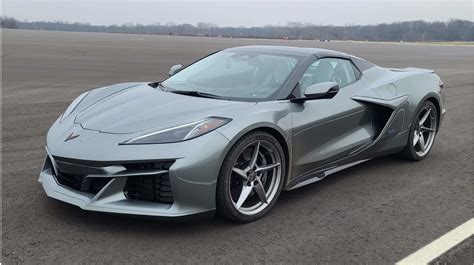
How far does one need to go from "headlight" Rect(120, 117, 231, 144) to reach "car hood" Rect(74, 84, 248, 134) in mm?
69

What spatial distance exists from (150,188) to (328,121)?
1.85 metres

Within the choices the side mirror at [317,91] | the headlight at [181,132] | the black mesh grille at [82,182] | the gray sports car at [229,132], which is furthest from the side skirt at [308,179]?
the black mesh grille at [82,182]

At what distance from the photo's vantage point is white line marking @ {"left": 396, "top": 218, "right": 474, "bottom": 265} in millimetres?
3299

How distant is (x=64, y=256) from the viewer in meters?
3.16

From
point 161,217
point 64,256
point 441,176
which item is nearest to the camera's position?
point 64,256

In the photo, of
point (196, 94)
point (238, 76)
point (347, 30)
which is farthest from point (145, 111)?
point (347, 30)

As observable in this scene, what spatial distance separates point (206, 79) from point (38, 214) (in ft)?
6.39

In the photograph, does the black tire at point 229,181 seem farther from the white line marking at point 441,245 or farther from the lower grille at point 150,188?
the white line marking at point 441,245

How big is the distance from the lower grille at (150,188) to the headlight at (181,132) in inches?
10.4

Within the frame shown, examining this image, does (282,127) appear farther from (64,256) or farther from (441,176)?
(441,176)

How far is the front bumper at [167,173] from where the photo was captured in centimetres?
338

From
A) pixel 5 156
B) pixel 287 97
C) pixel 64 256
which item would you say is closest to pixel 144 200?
pixel 64 256

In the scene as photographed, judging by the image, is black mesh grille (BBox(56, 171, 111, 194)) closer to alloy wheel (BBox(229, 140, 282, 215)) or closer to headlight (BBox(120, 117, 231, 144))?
headlight (BBox(120, 117, 231, 144))

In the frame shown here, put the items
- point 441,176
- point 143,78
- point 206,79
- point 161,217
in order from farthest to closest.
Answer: point 143,78, point 441,176, point 206,79, point 161,217
